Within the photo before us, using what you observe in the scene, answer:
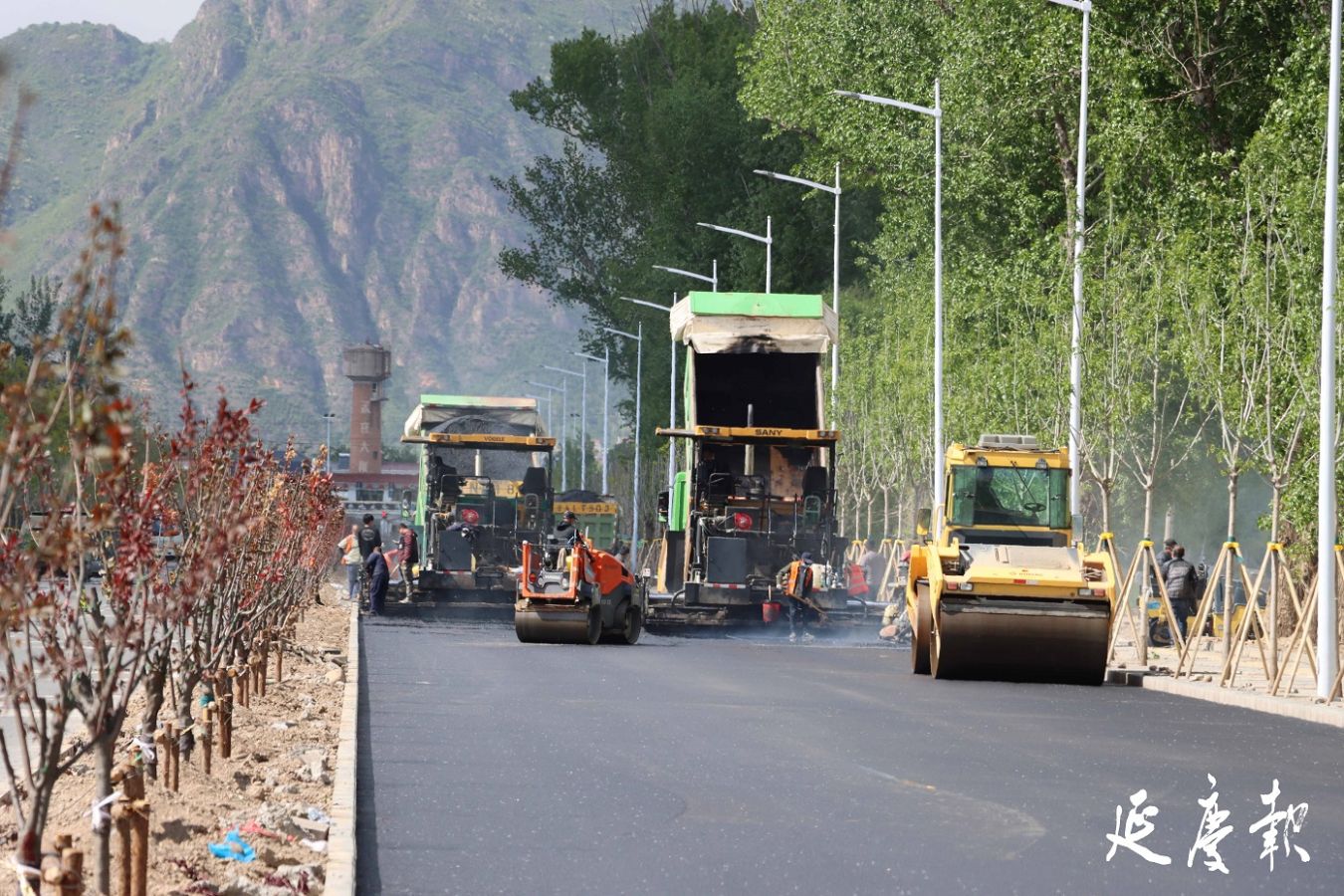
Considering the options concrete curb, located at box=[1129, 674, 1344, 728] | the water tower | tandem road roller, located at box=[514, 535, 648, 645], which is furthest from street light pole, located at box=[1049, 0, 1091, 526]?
the water tower

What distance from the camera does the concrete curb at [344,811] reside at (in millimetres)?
10195

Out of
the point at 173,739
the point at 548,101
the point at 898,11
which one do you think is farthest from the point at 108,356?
the point at 548,101

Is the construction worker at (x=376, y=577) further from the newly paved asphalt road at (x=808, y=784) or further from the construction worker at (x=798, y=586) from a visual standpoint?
the newly paved asphalt road at (x=808, y=784)

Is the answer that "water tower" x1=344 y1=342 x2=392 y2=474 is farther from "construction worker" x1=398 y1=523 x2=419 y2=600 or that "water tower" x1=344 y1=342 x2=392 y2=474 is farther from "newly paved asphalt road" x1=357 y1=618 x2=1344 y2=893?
"newly paved asphalt road" x1=357 y1=618 x2=1344 y2=893

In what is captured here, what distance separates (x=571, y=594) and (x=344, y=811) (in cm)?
2092

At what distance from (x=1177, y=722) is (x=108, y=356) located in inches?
598

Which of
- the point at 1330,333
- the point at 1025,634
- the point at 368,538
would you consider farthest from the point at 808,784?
the point at 368,538

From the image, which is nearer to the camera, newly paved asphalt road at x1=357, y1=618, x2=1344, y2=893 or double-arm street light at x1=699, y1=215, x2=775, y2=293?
newly paved asphalt road at x1=357, y1=618, x2=1344, y2=893

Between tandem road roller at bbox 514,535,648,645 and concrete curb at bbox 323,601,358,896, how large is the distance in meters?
12.3

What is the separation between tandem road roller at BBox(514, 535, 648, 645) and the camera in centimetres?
3356

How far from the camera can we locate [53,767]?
8.95m

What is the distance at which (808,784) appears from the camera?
14.8m

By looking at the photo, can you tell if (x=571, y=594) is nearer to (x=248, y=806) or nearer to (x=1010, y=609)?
(x=1010, y=609)

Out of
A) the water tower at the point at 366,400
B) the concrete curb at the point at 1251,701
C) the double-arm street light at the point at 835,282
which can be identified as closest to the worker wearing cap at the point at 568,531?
the concrete curb at the point at 1251,701
